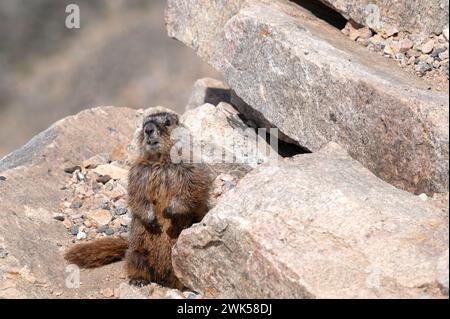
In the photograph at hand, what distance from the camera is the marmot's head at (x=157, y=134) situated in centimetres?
789

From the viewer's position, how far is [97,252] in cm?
793

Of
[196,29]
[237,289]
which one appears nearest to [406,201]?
[237,289]

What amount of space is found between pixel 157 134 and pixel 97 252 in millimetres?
1218

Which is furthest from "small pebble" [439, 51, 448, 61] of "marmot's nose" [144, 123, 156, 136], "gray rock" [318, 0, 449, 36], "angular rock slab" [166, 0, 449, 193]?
"marmot's nose" [144, 123, 156, 136]

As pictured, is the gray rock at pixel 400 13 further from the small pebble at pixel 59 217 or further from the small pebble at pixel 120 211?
the small pebble at pixel 59 217

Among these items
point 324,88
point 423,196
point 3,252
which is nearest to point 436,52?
point 324,88

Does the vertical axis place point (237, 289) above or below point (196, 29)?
below

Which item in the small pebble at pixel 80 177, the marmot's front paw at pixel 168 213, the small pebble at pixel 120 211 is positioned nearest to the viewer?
the marmot's front paw at pixel 168 213

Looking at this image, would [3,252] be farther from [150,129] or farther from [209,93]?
[209,93]

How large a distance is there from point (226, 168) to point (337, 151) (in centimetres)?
173

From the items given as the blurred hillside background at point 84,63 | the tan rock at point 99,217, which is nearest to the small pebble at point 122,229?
the tan rock at point 99,217

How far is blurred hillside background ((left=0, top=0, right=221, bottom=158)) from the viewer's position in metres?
21.9

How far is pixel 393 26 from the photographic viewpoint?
840cm
